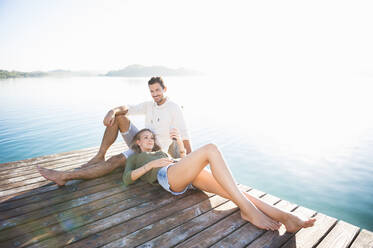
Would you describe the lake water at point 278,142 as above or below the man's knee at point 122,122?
below

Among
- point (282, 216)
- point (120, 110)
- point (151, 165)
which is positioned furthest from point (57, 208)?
point (282, 216)

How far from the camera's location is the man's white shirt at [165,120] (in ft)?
11.9

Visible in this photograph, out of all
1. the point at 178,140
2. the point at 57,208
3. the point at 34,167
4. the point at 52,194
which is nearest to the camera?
the point at 57,208

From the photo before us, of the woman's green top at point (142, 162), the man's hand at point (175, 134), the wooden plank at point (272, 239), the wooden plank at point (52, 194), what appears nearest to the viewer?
the wooden plank at point (272, 239)

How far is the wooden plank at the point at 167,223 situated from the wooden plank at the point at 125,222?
Result: 0.20 feet

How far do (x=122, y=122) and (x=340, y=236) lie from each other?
10.4 feet

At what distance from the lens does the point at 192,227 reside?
2346mm

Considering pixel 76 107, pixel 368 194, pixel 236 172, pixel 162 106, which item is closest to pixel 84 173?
pixel 162 106

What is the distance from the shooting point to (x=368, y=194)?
5332 mm

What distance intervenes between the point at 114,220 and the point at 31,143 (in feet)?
28.9

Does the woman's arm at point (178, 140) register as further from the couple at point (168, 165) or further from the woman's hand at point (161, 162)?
the woman's hand at point (161, 162)

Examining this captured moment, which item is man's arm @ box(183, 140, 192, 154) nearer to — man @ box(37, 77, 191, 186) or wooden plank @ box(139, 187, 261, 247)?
man @ box(37, 77, 191, 186)

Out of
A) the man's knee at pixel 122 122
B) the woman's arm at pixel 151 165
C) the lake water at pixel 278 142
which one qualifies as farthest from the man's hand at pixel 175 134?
the lake water at pixel 278 142

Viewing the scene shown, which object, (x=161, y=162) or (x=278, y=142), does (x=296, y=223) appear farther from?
(x=278, y=142)
